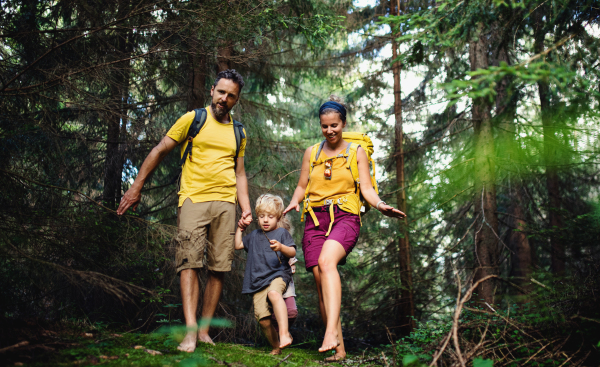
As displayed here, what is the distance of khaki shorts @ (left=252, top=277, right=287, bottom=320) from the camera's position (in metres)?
4.09

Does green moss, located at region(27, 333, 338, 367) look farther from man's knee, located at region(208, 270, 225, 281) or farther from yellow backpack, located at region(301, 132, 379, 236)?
yellow backpack, located at region(301, 132, 379, 236)

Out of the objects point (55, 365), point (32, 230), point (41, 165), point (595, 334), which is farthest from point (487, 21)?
point (41, 165)

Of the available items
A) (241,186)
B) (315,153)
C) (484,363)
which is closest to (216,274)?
(241,186)

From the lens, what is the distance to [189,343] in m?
3.45

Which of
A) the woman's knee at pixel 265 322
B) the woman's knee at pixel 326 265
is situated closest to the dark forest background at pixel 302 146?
the woman's knee at pixel 326 265

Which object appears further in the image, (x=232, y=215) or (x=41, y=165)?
(x=41, y=165)

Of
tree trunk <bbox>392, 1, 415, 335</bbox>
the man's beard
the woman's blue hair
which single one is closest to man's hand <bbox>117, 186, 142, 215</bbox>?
the man's beard

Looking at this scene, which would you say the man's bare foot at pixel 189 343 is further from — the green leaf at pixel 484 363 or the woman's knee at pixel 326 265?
the green leaf at pixel 484 363

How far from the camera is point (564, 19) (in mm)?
4199

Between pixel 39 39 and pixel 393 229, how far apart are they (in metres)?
8.03

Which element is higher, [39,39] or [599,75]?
[39,39]

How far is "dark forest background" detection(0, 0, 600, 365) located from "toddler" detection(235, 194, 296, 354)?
2.97ft

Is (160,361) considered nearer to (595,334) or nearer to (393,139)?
(595,334)

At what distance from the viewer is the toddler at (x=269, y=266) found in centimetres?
405
